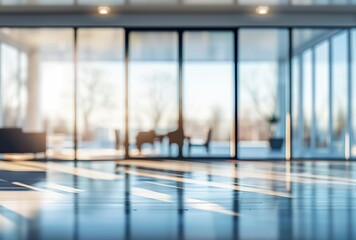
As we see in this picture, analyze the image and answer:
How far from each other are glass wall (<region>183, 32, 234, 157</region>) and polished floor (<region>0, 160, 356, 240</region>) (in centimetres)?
239

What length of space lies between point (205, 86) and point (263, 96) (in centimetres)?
307

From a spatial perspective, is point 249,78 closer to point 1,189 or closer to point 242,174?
point 242,174

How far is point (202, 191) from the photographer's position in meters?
4.39

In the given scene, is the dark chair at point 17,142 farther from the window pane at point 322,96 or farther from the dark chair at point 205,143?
the window pane at point 322,96

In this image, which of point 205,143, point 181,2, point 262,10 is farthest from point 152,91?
point 262,10

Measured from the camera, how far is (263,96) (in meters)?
11.3

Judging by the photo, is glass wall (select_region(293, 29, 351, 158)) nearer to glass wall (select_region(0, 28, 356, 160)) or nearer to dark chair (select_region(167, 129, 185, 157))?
glass wall (select_region(0, 28, 356, 160))

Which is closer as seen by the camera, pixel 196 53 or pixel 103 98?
pixel 196 53

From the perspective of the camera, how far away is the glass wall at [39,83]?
10.5 metres

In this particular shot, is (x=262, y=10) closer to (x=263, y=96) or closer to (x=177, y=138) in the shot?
(x=177, y=138)

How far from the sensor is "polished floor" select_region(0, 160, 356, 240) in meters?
2.81

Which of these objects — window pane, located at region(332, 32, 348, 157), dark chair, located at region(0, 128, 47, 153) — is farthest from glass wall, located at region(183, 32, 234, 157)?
dark chair, located at region(0, 128, 47, 153)

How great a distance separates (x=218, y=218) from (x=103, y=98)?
779cm

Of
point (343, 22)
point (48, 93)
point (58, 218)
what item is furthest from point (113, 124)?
point (58, 218)
